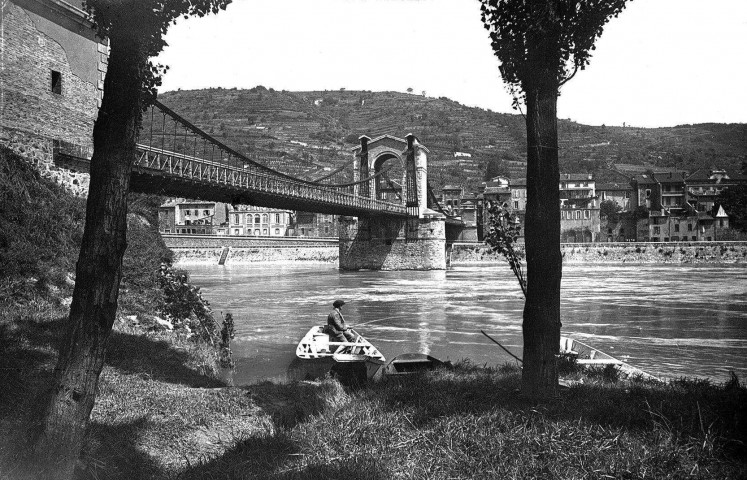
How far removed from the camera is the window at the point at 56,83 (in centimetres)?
967

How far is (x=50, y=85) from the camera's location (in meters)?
9.59

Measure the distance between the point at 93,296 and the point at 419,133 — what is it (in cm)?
12689

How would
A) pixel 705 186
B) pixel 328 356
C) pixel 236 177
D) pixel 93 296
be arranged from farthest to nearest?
1. pixel 705 186
2. pixel 236 177
3. pixel 328 356
4. pixel 93 296

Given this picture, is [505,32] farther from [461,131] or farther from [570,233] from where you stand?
[461,131]

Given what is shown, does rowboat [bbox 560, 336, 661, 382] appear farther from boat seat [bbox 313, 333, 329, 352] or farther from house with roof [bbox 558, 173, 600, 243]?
house with roof [bbox 558, 173, 600, 243]

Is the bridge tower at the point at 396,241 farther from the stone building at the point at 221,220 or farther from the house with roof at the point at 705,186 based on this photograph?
the house with roof at the point at 705,186

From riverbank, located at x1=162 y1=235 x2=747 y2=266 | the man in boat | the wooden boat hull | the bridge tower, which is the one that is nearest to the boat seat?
the man in boat

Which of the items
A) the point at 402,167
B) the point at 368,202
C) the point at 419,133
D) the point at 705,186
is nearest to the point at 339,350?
the point at 368,202

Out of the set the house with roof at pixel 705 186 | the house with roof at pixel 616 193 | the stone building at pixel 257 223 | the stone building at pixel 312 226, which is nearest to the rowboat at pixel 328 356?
the house with roof at pixel 705 186

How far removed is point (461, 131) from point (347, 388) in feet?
420

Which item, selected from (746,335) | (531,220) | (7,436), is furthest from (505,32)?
(746,335)

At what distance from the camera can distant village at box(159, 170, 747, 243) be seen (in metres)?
50.8

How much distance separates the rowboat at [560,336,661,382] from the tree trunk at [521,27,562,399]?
280 centimetres

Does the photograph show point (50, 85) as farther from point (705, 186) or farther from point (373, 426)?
point (705, 186)
